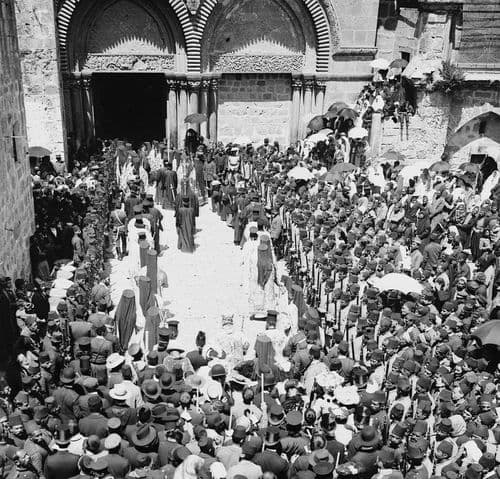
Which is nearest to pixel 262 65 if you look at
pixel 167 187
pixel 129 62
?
pixel 129 62

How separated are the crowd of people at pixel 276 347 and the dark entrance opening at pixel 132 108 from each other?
8.40 meters

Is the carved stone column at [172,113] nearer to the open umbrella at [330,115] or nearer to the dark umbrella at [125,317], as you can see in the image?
the open umbrella at [330,115]

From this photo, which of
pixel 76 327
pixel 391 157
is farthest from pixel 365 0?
pixel 76 327

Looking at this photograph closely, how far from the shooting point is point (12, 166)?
12844 millimetres

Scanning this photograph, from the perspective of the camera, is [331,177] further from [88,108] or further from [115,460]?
[115,460]

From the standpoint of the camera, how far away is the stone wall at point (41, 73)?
1855 centimetres

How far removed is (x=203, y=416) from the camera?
8.11 metres

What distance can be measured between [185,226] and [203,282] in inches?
62.9

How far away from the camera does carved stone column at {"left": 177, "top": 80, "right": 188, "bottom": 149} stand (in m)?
21.2

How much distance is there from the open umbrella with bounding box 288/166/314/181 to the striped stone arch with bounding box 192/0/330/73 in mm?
5894

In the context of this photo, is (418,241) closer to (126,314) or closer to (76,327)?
(126,314)

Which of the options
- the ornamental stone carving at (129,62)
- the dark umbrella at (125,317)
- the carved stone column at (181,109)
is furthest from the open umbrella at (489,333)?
the ornamental stone carving at (129,62)

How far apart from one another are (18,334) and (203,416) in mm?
3485

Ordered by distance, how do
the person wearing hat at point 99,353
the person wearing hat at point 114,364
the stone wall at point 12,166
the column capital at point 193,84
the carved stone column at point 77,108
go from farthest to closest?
the column capital at point 193,84
the carved stone column at point 77,108
the stone wall at point 12,166
the person wearing hat at point 114,364
the person wearing hat at point 99,353
